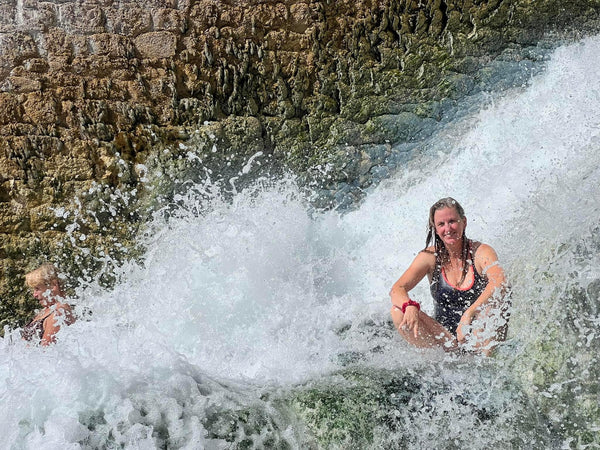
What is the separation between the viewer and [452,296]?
9.18 ft

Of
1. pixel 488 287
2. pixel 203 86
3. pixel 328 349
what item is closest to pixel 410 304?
pixel 488 287

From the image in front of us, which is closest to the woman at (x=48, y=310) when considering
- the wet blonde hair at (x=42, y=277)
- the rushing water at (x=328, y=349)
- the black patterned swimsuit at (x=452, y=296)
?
the wet blonde hair at (x=42, y=277)

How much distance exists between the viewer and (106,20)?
526cm

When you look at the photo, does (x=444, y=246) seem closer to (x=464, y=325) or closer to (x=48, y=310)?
(x=464, y=325)

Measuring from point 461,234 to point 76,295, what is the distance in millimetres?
3556

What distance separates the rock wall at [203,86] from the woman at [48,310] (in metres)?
1.78

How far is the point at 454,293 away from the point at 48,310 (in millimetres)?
2171

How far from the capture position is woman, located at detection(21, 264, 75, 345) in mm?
3383

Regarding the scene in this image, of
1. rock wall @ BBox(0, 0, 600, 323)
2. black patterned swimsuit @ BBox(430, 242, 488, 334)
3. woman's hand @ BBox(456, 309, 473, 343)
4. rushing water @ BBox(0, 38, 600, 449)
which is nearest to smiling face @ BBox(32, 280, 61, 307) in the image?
rushing water @ BBox(0, 38, 600, 449)

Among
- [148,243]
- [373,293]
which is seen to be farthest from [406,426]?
[148,243]

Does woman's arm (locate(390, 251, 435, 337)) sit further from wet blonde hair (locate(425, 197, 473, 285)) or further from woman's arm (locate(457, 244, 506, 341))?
woman's arm (locate(457, 244, 506, 341))

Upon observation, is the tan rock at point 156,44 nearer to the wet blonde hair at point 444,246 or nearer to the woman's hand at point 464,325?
the wet blonde hair at point 444,246

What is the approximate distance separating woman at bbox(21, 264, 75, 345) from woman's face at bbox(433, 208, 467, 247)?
1.99 metres

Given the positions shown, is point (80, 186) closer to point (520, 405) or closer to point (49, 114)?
point (49, 114)
